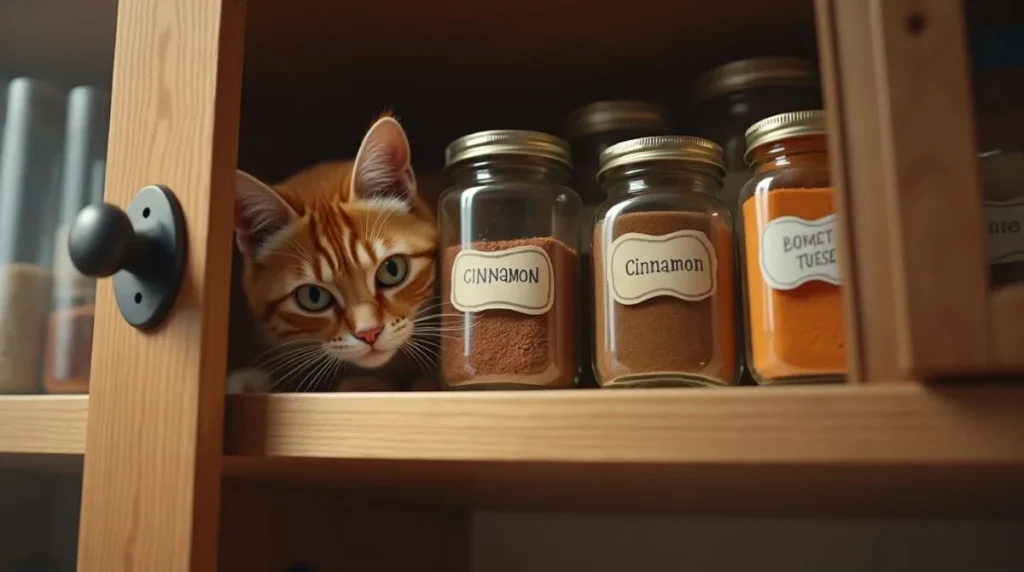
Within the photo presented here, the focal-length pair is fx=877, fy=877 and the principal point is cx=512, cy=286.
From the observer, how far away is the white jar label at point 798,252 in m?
0.47

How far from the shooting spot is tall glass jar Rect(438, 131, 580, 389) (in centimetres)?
53

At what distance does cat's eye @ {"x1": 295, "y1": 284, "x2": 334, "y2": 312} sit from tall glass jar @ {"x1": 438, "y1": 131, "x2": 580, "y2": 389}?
0.10 metres

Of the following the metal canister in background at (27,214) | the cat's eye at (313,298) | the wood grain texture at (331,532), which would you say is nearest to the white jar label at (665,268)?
the cat's eye at (313,298)

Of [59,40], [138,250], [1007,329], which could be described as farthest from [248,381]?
[1007,329]

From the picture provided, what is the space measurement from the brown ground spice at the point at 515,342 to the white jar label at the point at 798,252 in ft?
0.41

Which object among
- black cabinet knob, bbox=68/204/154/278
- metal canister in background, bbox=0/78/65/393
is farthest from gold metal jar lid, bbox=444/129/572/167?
metal canister in background, bbox=0/78/65/393

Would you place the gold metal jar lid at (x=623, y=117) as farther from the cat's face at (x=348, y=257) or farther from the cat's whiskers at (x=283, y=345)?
the cat's whiskers at (x=283, y=345)

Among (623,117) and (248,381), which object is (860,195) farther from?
(248,381)

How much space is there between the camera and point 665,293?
0.50m

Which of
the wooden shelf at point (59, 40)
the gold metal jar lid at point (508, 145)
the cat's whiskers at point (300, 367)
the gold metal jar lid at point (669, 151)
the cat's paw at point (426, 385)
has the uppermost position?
the wooden shelf at point (59, 40)

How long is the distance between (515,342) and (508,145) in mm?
137

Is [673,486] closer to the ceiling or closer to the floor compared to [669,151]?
closer to the floor

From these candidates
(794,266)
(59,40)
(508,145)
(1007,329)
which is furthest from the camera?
(59,40)

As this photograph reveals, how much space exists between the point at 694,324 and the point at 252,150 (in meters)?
0.47
